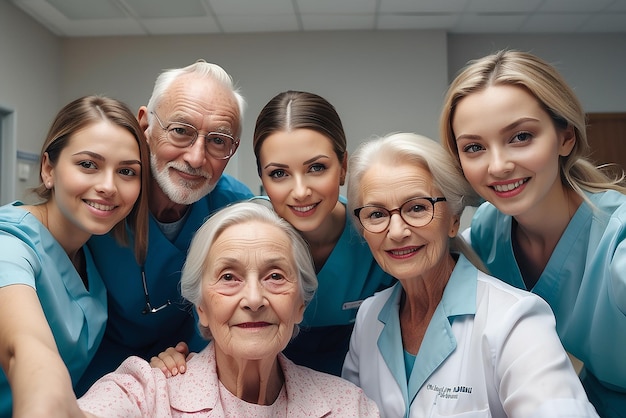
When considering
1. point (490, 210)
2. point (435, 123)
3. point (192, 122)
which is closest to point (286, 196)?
point (192, 122)

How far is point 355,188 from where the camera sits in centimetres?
149

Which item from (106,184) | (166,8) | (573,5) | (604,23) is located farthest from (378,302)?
(604,23)

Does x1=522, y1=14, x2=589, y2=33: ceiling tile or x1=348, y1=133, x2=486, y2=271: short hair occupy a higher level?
x1=522, y1=14, x2=589, y2=33: ceiling tile

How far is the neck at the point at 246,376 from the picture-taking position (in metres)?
1.30

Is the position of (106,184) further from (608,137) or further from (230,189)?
(608,137)

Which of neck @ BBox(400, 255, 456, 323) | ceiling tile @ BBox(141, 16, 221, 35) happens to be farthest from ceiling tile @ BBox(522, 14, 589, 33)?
neck @ BBox(400, 255, 456, 323)

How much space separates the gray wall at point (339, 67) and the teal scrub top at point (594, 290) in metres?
4.07

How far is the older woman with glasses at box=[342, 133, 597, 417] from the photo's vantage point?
1.12 metres

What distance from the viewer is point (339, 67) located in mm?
5590

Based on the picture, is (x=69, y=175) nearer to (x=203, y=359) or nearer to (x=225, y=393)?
(x=203, y=359)

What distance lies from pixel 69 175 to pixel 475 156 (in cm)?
113

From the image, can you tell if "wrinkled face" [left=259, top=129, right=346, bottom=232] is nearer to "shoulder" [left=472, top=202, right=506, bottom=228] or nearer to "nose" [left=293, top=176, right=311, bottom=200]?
"nose" [left=293, top=176, right=311, bottom=200]

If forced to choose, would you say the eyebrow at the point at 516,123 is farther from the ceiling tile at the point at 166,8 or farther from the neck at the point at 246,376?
the ceiling tile at the point at 166,8

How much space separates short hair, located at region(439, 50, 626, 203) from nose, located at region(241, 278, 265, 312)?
2.20 ft
